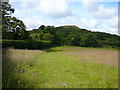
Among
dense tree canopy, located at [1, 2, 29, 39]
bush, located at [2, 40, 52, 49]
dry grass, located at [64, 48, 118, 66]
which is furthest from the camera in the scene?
dense tree canopy, located at [1, 2, 29, 39]

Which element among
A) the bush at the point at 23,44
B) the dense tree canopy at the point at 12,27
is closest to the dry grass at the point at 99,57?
the bush at the point at 23,44

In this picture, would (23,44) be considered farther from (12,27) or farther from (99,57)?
(99,57)

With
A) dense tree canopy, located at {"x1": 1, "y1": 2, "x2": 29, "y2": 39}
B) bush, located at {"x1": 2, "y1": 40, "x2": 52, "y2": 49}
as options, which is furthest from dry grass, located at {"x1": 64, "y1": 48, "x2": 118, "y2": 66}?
dense tree canopy, located at {"x1": 1, "y1": 2, "x2": 29, "y2": 39}

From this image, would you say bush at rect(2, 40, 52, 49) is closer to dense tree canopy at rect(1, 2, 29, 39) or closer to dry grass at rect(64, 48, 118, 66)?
dense tree canopy at rect(1, 2, 29, 39)

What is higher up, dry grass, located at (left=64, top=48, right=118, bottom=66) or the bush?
the bush

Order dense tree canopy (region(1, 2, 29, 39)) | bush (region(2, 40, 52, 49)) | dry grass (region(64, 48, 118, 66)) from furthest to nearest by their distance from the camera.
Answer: dense tree canopy (region(1, 2, 29, 39)), bush (region(2, 40, 52, 49)), dry grass (region(64, 48, 118, 66))

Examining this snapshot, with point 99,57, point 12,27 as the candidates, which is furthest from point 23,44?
point 99,57

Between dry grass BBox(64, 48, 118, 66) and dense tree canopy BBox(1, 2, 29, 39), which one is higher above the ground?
dense tree canopy BBox(1, 2, 29, 39)

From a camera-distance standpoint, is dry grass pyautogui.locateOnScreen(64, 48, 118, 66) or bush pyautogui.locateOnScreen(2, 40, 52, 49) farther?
bush pyautogui.locateOnScreen(2, 40, 52, 49)

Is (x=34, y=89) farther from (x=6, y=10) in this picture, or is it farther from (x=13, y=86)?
(x=6, y=10)

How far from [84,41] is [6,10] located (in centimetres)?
3266

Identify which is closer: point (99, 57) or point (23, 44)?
point (99, 57)

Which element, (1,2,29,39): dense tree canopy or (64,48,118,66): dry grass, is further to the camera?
(1,2,29,39): dense tree canopy

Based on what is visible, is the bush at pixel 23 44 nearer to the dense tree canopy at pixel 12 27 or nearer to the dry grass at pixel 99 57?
the dense tree canopy at pixel 12 27
